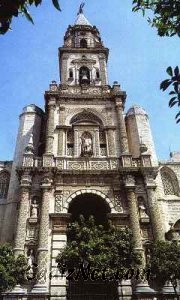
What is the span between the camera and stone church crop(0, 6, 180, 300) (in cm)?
1712

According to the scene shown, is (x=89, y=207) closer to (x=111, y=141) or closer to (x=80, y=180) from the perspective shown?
(x=80, y=180)

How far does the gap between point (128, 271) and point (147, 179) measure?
6998 millimetres

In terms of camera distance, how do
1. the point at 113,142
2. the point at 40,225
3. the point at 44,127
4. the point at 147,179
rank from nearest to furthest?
the point at 40,225 < the point at 147,179 < the point at 113,142 < the point at 44,127

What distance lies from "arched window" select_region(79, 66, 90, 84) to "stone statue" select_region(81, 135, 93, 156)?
270 inches

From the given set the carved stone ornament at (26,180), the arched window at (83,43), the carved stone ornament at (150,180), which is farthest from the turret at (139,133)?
the arched window at (83,43)

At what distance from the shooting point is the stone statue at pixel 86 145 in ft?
71.5

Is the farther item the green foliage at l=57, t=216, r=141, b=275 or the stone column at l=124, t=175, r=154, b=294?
the stone column at l=124, t=175, r=154, b=294

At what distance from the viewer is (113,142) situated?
Result: 22781 mm

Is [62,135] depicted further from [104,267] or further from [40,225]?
[104,267]

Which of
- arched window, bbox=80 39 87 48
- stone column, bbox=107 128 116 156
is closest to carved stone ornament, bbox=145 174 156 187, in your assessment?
stone column, bbox=107 128 116 156

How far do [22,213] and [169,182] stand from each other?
10919 millimetres

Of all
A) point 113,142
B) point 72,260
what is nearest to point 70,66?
point 113,142

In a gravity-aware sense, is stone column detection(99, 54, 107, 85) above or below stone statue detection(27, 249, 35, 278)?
above

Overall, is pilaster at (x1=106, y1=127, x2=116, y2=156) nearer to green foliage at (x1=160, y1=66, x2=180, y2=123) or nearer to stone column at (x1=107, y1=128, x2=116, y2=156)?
stone column at (x1=107, y1=128, x2=116, y2=156)
